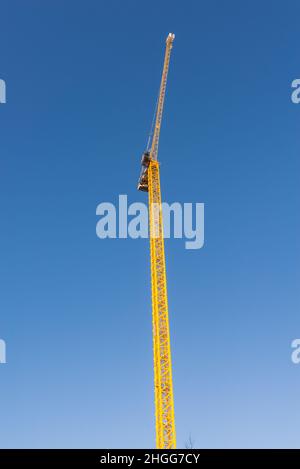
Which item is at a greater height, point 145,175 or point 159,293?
point 145,175

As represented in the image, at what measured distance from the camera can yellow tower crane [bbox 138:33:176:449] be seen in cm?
3788

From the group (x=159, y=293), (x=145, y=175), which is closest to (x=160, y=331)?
(x=159, y=293)

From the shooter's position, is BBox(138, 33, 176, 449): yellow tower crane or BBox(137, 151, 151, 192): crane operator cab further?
BBox(137, 151, 151, 192): crane operator cab

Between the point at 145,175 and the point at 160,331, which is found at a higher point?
the point at 145,175

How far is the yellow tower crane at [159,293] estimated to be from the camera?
37875 millimetres

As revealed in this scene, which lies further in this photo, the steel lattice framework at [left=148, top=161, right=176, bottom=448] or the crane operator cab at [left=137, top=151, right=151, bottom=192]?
the crane operator cab at [left=137, top=151, right=151, bottom=192]

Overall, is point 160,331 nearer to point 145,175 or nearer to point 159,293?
point 159,293

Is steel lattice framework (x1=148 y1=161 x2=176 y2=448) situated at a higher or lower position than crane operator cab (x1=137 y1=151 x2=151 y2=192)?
lower

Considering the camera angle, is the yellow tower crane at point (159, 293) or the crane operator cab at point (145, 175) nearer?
the yellow tower crane at point (159, 293)

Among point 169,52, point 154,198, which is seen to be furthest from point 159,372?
point 169,52

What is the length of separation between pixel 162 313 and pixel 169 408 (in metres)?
7.76

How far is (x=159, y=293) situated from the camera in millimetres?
43156

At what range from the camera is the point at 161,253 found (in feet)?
148
